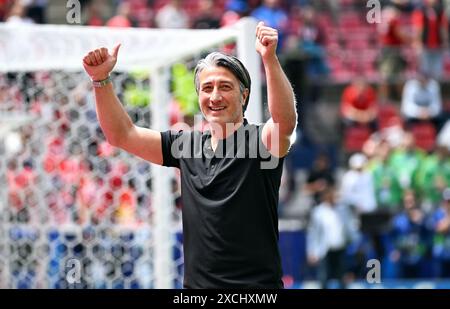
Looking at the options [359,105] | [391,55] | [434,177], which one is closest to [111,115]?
[434,177]

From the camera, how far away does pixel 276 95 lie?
3.96 meters

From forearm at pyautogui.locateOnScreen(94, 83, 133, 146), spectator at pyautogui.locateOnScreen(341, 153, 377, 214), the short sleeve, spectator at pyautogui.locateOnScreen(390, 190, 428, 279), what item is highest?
forearm at pyautogui.locateOnScreen(94, 83, 133, 146)

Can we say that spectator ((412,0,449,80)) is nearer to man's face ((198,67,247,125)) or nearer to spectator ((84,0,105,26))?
spectator ((84,0,105,26))

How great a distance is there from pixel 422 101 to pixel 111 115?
42.7 feet

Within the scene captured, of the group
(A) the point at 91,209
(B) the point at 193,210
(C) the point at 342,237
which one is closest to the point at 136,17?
(C) the point at 342,237

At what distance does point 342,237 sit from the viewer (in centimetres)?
1362

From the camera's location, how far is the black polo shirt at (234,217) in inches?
160

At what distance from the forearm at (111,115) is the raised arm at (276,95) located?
1.91 feet

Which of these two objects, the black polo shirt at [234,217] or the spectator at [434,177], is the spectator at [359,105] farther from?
the black polo shirt at [234,217]

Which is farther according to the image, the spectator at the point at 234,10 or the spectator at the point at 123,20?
the spectator at the point at 234,10

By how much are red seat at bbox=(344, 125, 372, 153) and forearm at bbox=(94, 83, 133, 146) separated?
12571 mm

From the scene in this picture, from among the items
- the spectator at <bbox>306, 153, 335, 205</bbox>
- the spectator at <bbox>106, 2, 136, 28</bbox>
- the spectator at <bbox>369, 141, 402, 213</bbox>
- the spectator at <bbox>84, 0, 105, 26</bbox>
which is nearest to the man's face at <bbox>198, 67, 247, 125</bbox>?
the spectator at <bbox>306, 153, 335, 205</bbox>

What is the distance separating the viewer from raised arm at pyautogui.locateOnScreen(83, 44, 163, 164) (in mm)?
4234

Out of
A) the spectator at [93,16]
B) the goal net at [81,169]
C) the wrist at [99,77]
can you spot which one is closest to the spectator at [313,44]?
the spectator at [93,16]
